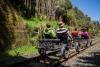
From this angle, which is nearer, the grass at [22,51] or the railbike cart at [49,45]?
the railbike cart at [49,45]

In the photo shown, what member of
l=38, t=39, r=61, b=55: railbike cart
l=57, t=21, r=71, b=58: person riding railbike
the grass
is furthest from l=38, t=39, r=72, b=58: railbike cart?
the grass

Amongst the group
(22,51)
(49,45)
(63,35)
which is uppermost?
(63,35)

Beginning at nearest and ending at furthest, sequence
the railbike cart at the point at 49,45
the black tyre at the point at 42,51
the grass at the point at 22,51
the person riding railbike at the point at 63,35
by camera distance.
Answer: the person riding railbike at the point at 63,35 < the railbike cart at the point at 49,45 < the black tyre at the point at 42,51 < the grass at the point at 22,51

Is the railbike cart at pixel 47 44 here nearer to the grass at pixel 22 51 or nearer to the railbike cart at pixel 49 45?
the railbike cart at pixel 49 45

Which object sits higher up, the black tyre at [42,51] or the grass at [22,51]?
the black tyre at [42,51]

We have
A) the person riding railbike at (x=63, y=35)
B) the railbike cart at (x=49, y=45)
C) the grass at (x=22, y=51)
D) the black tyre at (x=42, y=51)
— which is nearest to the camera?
the person riding railbike at (x=63, y=35)

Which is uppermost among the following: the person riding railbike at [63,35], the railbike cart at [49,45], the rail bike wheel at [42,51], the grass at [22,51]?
the person riding railbike at [63,35]

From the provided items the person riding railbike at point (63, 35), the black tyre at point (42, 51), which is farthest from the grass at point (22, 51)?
the person riding railbike at point (63, 35)

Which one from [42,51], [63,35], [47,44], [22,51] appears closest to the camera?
[63,35]

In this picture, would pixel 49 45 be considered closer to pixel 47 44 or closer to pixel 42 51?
pixel 47 44

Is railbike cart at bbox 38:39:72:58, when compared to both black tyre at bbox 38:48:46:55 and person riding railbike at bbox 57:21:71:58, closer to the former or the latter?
black tyre at bbox 38:48:46:55

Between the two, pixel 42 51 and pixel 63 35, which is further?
pixel 42 51

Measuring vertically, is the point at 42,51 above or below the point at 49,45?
below

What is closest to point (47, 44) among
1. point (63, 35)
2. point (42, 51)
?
point (42, 51)
